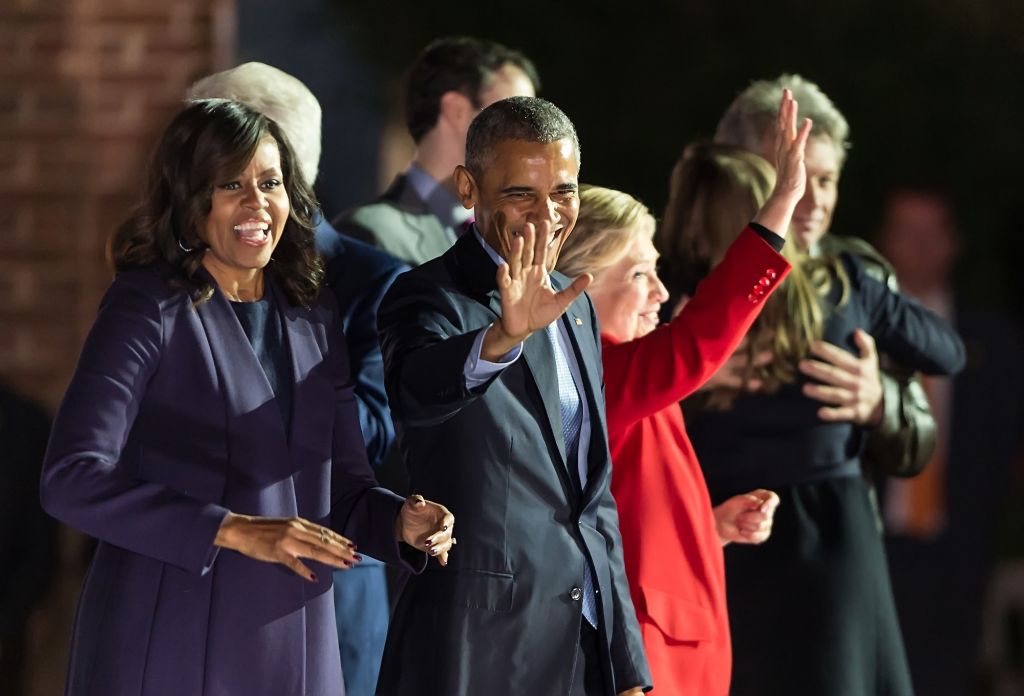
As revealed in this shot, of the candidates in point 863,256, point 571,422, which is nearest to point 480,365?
point 571,422

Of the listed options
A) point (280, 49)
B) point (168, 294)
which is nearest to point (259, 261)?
point (168, 294)

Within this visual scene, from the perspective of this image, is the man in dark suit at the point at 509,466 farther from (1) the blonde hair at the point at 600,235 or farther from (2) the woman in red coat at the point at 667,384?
(1) the blonde hair at the point at 600,235

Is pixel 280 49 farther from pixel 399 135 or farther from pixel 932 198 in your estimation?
pixel 932 198

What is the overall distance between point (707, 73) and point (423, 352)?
6.55 m

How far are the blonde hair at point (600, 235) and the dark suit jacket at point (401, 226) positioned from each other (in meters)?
0.78

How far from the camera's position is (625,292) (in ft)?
12.2

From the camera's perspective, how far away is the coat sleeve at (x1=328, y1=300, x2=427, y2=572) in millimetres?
3182

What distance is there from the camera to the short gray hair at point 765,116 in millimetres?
4660

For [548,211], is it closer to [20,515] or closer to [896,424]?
[896,424]

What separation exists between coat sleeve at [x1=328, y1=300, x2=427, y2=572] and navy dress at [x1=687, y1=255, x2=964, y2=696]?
1310 mm

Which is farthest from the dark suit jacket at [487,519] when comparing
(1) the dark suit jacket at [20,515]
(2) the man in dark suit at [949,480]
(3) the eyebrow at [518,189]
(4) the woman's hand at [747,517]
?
(2) the man in dark suit at [949,480]

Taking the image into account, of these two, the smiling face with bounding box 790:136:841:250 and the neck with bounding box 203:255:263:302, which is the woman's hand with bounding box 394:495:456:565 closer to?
the neck with bounding box 203:255:263:302

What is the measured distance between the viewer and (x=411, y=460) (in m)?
3.21

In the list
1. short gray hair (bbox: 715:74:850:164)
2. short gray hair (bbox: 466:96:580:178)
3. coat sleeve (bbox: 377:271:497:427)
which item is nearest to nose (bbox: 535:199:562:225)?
short gray hair (bbox: 466:96:580:178)
